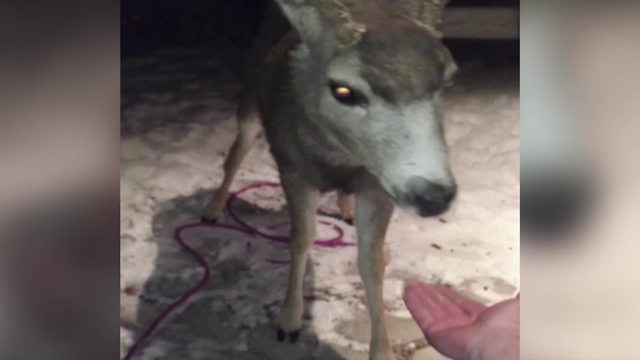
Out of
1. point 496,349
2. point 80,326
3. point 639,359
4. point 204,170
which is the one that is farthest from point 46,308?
point 639,359

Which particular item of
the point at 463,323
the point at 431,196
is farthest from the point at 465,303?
the point at 431,196

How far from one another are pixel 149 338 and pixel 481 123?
0.38m

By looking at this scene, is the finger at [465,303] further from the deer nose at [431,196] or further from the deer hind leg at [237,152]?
the deer hind leg at [237,152]

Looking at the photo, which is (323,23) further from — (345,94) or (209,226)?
(209,226)

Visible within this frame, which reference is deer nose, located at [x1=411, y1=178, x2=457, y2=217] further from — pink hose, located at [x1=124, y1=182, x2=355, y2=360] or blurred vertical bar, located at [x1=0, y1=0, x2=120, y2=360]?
blurred vertical bar, located at [x1=0, y1=0, x2=120, y2=360]

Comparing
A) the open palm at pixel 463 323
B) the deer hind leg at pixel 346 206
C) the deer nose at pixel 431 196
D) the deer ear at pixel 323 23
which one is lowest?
the open palm at pixel 463 323

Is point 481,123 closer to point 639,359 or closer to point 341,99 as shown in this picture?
point 341,99

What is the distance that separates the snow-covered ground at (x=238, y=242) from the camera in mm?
815

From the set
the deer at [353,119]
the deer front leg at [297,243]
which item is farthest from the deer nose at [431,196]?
the deer front leg at [297,243]

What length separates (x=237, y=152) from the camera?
823 millimetres

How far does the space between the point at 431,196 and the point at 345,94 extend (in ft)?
0.39

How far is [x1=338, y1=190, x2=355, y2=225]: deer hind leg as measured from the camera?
81 cm

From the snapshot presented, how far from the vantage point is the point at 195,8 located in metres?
0.82

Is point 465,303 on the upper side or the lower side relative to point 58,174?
lower
